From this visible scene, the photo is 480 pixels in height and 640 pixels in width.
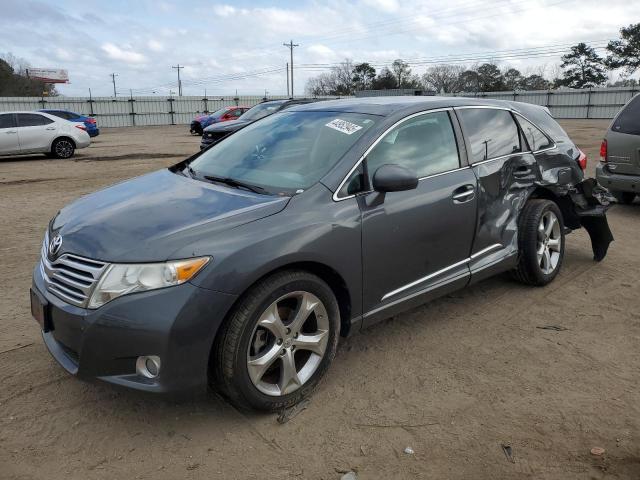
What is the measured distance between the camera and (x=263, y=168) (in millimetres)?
3490

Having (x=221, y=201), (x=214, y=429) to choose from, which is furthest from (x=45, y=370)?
(x=221, y=201)

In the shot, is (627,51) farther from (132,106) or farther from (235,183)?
(235,183)

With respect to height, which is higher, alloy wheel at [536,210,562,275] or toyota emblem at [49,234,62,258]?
toyota emblem at [49,234,62,258]

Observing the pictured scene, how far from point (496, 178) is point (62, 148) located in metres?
14.8

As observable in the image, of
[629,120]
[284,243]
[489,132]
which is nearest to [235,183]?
[284,243]

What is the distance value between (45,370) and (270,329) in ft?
5.17

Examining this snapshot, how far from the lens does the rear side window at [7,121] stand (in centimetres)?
1425

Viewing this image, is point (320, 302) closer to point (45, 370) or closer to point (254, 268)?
point (254, 268)

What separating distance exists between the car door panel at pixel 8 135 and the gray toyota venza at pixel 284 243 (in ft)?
42.2

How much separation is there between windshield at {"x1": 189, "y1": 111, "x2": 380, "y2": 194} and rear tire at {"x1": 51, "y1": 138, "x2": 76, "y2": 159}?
43.9 ft

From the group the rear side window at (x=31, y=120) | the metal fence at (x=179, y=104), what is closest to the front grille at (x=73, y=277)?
the rear side window at (x=31, y=120)

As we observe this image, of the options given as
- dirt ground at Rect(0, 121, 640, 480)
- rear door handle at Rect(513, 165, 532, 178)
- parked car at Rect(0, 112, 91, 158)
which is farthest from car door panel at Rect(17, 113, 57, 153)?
rear door handle at Rect(513, 165, 532, 178)

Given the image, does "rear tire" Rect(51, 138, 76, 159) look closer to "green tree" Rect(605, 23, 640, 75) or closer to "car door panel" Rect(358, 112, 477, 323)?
"car door panel" Rect(358, 112, 477, 323)

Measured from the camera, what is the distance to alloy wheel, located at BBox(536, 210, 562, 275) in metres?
4.56
